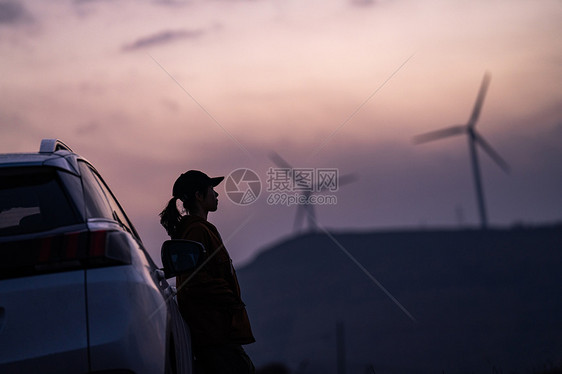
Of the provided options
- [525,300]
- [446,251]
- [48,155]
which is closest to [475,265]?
[446,251]

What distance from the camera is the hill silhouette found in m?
135

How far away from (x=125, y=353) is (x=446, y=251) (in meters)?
189

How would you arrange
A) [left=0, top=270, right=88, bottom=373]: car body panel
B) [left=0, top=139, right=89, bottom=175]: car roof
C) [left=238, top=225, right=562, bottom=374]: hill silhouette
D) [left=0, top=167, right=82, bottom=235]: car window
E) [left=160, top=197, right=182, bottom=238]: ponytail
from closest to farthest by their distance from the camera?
[left=0, top=270, right=88, bottom=373]: car body panel, [left=0, top=167, right=82, bottom=235]: car window, [left=0, top=139, right=89, bottom=175]: car roof, [left=160, top=197, right=182, bottom=238]: ponytail, [left=238, top=225, right=562, bottom=374]: hill silhouette

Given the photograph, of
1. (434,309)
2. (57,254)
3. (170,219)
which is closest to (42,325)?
(57,254)

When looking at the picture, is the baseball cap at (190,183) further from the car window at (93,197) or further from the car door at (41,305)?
the car door at (41,305)

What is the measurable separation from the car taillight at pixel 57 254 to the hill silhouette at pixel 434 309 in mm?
117919

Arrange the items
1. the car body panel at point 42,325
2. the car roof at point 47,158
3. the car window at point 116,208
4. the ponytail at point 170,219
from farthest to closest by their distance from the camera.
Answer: the ponytail at point 170,219 < the car window at point 116,208 < the car roof at point 47,158 < the car body panel at point 42,325

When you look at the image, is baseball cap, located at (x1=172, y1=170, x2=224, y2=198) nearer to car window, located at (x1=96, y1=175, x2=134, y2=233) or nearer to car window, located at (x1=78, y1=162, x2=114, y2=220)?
car window, located at (x1=96, y1=175, x2=134, y2=233)

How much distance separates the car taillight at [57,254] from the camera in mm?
2998

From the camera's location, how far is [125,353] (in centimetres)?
304

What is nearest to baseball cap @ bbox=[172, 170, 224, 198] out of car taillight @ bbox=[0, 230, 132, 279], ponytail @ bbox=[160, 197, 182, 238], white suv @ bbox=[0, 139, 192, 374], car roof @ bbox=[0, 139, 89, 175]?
ponytail @ bbox=[160, 197, 182, 238]

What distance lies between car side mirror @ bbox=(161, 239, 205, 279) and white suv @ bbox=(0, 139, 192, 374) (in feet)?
2.71

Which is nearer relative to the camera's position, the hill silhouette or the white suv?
the white suv

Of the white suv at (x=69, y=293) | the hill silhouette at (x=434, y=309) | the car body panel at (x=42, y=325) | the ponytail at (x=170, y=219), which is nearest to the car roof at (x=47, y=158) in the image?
the white suv at (x=69, y=293)
